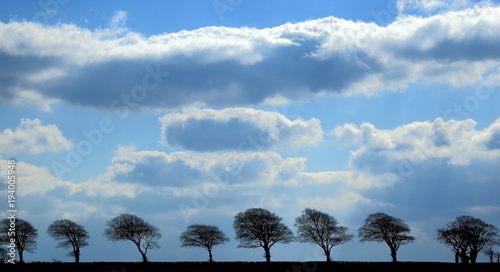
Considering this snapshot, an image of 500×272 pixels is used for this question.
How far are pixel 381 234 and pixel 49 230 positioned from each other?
8353cm

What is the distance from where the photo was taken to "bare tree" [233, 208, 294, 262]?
130 metres

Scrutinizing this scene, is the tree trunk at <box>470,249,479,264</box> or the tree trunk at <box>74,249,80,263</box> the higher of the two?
Answer: the tree trunk at <box>74,249,80,263</box>

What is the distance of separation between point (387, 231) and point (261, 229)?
31994 mm

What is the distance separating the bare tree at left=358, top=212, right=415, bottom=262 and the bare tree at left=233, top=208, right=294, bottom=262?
67.6 feet

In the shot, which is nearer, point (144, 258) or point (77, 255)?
point (144, 258)

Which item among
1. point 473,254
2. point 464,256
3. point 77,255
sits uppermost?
point 77,255

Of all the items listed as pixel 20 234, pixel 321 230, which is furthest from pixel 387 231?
pixel 20 234

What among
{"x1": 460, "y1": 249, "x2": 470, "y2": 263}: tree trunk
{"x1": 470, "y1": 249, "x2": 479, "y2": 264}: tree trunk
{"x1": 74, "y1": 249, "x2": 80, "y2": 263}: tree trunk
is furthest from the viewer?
{"x1": 470, "y1": 249, "x2": 479, "y2": 264}: tree trunk

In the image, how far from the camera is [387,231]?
133375 millimetres

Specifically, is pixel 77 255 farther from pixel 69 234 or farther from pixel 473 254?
pixel 473 254

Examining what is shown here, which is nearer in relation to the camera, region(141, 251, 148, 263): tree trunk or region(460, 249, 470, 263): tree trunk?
region(141, 251, 148, 263): tree trunk

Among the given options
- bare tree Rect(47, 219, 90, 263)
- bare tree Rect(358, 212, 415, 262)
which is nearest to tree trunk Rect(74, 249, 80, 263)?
bare tree Rect(47, 219, 90, 263)

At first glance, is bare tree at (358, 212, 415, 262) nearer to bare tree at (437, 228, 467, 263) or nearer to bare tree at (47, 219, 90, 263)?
bare tree at (437, 228, 467, 263)
